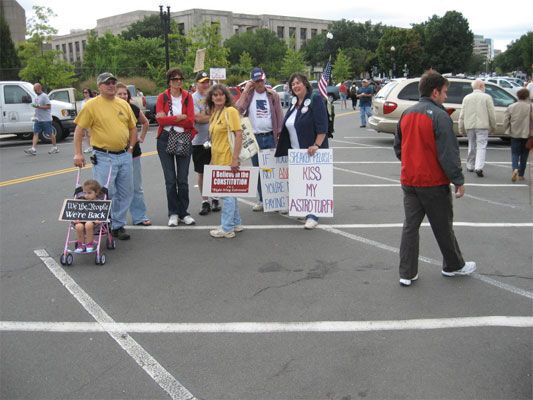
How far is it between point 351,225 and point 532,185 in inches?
137

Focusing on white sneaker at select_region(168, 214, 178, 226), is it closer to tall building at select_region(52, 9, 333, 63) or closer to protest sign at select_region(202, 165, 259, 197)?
protest sign at select_region(202, 165, 259, 197)

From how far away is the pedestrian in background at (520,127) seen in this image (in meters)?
10.3

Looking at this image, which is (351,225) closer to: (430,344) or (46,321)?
(430,344)

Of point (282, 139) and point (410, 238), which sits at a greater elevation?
point (282, 139)

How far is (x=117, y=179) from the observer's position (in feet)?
22.8

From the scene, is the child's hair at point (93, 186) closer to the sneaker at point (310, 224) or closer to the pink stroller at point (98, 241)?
the pink stroller at point (98, 241)

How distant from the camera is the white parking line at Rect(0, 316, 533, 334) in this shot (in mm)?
4328

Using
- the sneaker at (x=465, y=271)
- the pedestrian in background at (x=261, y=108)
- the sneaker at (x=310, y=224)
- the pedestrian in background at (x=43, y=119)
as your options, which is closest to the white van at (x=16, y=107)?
the pedestrian in background at (x=43, y=119)

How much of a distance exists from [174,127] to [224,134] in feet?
2.63

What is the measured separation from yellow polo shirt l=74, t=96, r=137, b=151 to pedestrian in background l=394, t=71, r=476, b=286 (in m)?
3.30

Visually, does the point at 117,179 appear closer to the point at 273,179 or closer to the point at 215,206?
the point at 215,206

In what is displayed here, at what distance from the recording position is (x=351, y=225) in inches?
293

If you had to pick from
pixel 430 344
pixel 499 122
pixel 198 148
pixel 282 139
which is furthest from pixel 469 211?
pixel 499 122

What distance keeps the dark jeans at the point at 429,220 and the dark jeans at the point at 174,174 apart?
321 centimetres
